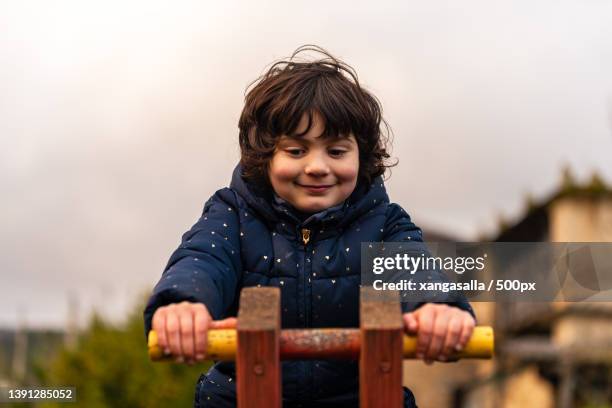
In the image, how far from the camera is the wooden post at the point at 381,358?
2.46 meters

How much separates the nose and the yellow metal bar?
795 millimetres

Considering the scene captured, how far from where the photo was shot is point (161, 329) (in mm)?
2617

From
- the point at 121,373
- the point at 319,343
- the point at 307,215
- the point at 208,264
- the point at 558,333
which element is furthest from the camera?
the point at 558,333

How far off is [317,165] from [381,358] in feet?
3.03

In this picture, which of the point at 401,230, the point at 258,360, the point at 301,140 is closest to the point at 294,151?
the point at 301,140

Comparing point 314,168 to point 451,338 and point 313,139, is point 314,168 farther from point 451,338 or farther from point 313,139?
point 451,338

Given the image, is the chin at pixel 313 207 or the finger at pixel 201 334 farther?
the chin at pixel 313 207

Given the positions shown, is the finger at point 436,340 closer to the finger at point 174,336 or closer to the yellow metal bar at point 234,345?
the yellow metal bar at point 234,345

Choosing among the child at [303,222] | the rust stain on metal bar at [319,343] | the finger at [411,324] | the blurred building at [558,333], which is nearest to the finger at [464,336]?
the finger at [411,324]

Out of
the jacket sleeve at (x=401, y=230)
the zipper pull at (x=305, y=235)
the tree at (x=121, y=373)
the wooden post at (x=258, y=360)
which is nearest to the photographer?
the wooden post at (x=258, y=360)

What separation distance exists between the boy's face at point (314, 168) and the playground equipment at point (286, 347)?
32.5 inches

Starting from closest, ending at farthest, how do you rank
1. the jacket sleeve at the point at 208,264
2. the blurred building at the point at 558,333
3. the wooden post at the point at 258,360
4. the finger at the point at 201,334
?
the wooden post at the point at 258,360, the finger at the point at 201,334, the jacket sleeve at the point at 208,264, the blurred building at the point at 558,333

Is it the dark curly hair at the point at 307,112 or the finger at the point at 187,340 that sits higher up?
the dark curly hair at the point at 307,112

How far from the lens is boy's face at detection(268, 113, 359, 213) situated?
3309 millimetres
